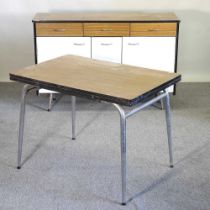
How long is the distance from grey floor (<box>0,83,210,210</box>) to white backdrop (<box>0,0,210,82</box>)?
55 centimetres

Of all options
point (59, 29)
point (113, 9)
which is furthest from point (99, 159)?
point (113, 9)

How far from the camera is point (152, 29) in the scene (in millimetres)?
3805

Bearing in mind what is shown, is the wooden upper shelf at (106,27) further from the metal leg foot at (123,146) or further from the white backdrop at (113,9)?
the metal leg foot at (123,146)

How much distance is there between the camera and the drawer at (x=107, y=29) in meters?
3.81

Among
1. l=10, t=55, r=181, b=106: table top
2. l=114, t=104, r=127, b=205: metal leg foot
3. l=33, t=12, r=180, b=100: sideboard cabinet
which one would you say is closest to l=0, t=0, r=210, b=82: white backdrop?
l=33, t=12, r=180, b=100: sideboard cabinet

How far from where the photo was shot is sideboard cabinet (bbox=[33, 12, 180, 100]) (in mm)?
3801

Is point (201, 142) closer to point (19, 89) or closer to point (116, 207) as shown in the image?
point (116, 207)

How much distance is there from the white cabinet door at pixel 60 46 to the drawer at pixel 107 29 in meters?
0.07

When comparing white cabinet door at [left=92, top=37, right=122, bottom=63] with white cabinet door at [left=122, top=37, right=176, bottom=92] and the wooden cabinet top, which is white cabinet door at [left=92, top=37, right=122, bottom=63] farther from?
the wooden cabinet top

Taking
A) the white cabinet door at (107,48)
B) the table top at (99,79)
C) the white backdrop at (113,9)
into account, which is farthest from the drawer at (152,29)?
the table top at (99,79)

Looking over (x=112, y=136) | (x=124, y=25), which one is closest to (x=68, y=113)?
(x=112, y=136)

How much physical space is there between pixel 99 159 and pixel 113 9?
72.0 inches

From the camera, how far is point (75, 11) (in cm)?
439

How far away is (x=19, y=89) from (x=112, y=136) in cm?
135
